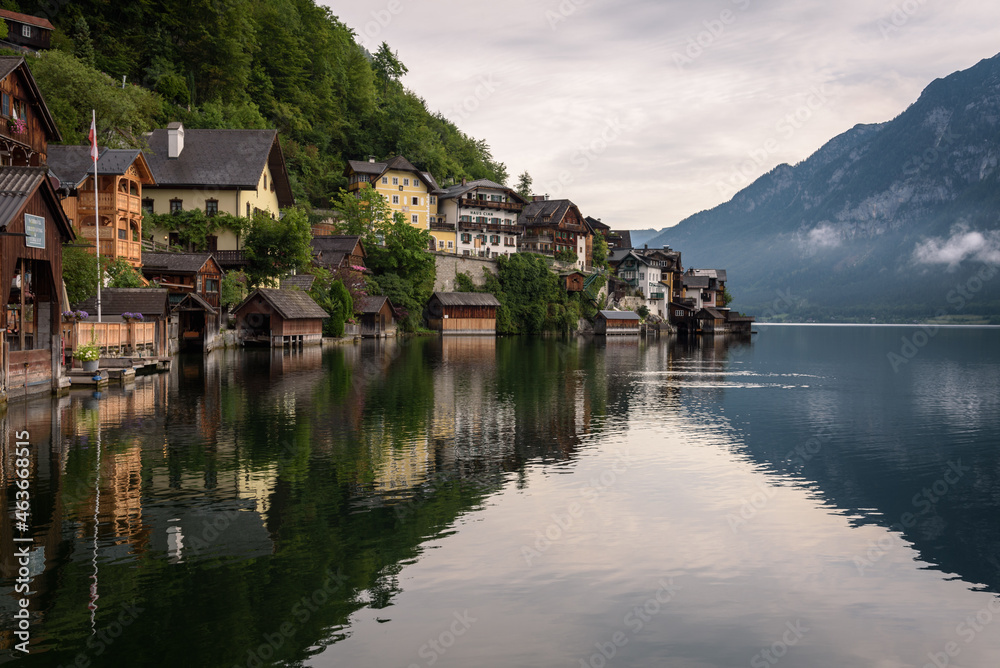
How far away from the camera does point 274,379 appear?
41.5m

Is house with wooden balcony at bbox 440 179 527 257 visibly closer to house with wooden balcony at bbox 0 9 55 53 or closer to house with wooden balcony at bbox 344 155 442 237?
house with wooden balcony at bbox 344 155 442 237

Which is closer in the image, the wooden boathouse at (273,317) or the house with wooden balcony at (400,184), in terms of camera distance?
the wooden boathouse at (273,317)

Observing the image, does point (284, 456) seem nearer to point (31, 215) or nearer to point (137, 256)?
point (31, 215)

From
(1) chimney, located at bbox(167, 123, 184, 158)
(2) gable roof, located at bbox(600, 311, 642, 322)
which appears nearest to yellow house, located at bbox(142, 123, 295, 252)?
(1) chimney, located at bbox(167, 123, 184, 158)

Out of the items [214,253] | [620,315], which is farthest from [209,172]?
[620,315]

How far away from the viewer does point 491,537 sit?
50.3 feet

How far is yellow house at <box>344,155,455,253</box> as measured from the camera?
111188mm

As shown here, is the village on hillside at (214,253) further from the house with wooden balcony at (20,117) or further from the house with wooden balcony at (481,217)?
the house with wooden balcony at (481,217)

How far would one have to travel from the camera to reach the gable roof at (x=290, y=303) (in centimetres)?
6706

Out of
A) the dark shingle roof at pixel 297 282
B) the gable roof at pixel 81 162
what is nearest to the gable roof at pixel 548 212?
the dark shingle roof at pixel 297 282

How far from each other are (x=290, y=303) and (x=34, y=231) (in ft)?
133

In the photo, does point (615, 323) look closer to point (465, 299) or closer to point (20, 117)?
point (465, 299)

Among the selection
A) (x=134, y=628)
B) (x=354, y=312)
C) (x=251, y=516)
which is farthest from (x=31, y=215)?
(x=354, y=312)

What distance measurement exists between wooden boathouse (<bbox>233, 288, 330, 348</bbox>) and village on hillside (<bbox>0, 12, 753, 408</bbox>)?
0.16 metres
